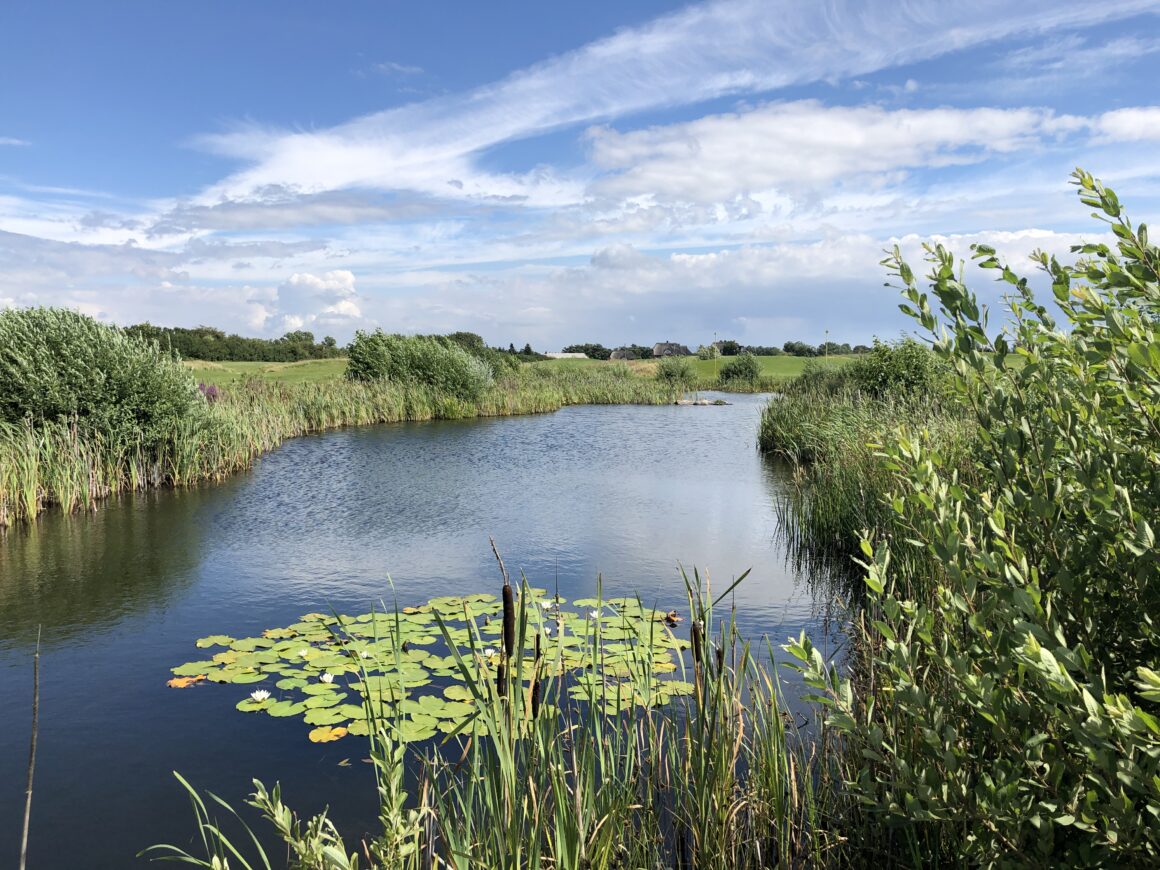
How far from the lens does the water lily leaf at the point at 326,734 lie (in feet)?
15.6

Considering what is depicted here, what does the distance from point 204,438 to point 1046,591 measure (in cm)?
1461

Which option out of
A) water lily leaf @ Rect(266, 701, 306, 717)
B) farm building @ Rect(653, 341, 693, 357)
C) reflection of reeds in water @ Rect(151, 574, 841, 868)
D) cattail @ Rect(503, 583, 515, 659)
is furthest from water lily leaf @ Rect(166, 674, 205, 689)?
farm building @ Rect(653, 341, 693, 357)

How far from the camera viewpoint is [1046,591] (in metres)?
2.39

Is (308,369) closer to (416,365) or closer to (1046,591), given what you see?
(416,365)

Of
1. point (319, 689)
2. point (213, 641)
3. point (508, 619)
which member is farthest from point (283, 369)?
point (508, 619)

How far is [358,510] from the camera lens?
11953 mm

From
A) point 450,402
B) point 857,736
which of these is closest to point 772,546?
point 857,736

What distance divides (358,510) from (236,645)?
5.66 meters

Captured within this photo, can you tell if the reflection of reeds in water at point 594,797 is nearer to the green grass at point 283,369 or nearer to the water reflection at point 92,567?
the water reflection at point 92,567

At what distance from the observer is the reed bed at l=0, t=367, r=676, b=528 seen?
441 inches

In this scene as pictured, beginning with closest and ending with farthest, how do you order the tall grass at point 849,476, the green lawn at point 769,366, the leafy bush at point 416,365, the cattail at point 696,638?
the cattail at point 696,638
the tall grass at point 849,476
the leafy bush at point 416,365
the green lawn at point 769,366

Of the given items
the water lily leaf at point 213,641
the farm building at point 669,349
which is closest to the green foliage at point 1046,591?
the water lily leaf at point 213,641

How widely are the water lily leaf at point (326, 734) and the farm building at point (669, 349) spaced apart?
7211 centimetres

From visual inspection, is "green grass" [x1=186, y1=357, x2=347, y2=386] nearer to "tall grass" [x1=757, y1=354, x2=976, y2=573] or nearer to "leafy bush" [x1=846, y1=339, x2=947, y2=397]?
"leafy bush" [x1=846, y1=339, x2=947, y2=397]
